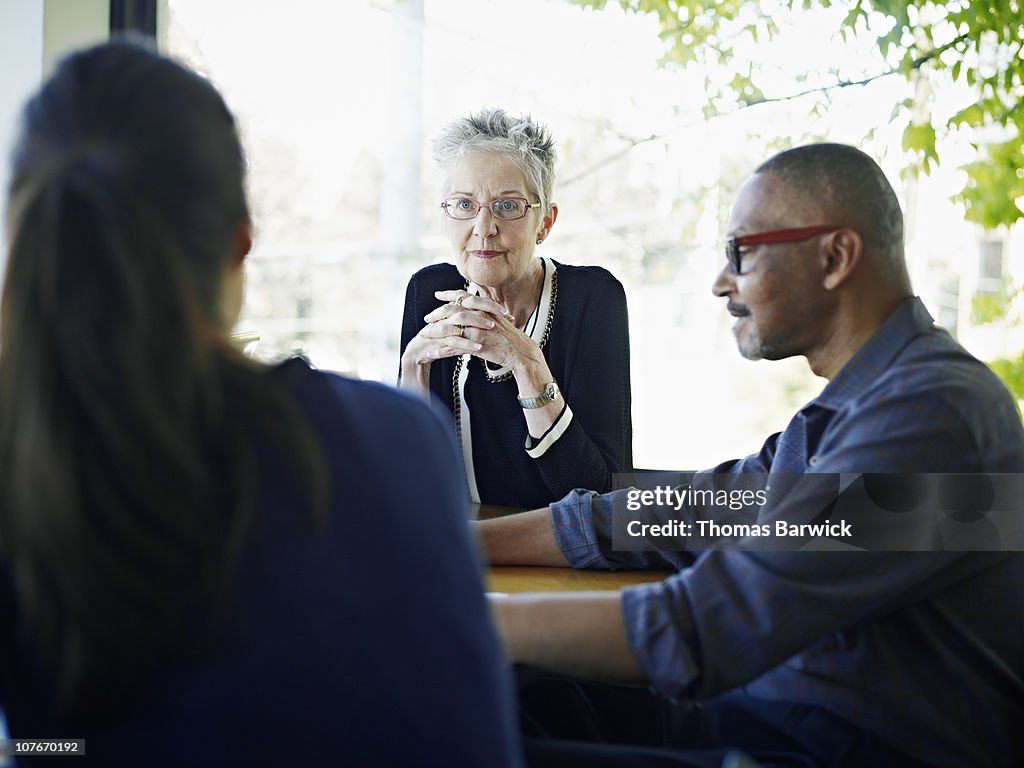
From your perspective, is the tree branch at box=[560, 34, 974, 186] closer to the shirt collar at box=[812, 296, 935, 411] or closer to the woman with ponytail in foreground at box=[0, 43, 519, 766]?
the shirt collar at box=[812, 296, 935, 411]

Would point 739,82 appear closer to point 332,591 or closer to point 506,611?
point 506,611

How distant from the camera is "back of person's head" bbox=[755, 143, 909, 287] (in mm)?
1366

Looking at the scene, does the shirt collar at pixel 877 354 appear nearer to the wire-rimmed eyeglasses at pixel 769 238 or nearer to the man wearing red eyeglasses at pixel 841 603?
the man wearing red eyeglasses at pixel 841 603

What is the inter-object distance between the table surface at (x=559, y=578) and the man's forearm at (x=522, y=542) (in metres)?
0.01

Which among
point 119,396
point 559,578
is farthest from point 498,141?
Result: point 119,396

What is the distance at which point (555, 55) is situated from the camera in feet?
10.6

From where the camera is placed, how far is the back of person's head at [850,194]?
1366 mm

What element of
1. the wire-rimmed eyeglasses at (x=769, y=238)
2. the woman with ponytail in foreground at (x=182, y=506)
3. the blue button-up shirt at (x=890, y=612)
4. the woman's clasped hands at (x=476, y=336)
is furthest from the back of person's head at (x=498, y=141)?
the woman with ponytail in foreground at (x=182, y=506)

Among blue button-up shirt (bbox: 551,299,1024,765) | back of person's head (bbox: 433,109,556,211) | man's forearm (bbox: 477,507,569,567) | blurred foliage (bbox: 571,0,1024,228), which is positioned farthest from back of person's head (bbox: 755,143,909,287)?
blurred foliage (bbox: 571,0,1024,228)

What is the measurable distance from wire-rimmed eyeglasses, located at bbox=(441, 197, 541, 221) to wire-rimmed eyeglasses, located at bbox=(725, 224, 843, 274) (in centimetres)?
81

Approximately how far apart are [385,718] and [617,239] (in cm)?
309

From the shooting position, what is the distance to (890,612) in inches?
45.6

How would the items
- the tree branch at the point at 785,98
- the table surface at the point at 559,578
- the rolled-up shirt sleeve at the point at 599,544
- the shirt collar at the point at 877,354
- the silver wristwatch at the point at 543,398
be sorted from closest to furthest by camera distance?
1. the shirt collar at the point at 877,354
2. the table surface at the point at 559,578
3. the rolled-up shirt sleeve at the point at 599,544
4. the silver wristwatch at the point at 543,398
5. the tree branch at the point at 785,98

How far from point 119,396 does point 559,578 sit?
0.99 meters
